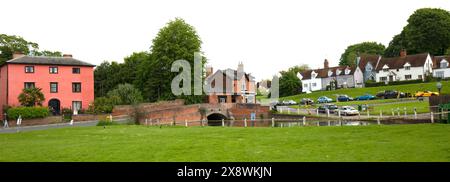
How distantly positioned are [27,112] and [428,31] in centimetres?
8817

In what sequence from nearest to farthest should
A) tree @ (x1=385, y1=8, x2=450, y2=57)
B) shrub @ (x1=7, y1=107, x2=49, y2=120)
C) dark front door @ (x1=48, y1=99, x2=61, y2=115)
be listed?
shrub @ (x1=7, y1=107, x2=49, y2=120), dark front door @ (x1=48, y1=99, x2=61, y2=115), tree @ (x1=385, y1=8, x2=450, y2=57)

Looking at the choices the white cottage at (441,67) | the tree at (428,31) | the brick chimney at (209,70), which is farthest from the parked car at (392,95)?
the tree at (428,31)

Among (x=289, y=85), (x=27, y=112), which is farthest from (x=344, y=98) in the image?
(x=27, y=112)

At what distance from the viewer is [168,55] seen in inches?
2426

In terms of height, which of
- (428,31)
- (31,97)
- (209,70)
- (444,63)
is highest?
(428,31)

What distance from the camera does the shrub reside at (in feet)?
147

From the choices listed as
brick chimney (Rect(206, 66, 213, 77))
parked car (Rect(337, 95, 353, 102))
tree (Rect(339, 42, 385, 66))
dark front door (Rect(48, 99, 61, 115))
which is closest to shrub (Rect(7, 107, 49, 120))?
dark front door (Rect(48, 99, 61, 115))

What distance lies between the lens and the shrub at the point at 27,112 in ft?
147

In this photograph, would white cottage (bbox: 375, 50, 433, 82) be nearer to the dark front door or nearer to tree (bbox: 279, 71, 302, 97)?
tree (bbox: 279, 71, 302, 97)

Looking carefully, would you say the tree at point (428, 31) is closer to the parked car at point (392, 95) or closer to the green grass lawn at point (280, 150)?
the parked car at point (392, 95)

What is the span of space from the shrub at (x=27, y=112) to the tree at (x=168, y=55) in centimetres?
1942

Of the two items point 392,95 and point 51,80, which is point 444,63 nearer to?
point 392,95

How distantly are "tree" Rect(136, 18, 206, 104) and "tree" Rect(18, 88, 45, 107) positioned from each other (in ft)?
55.7
